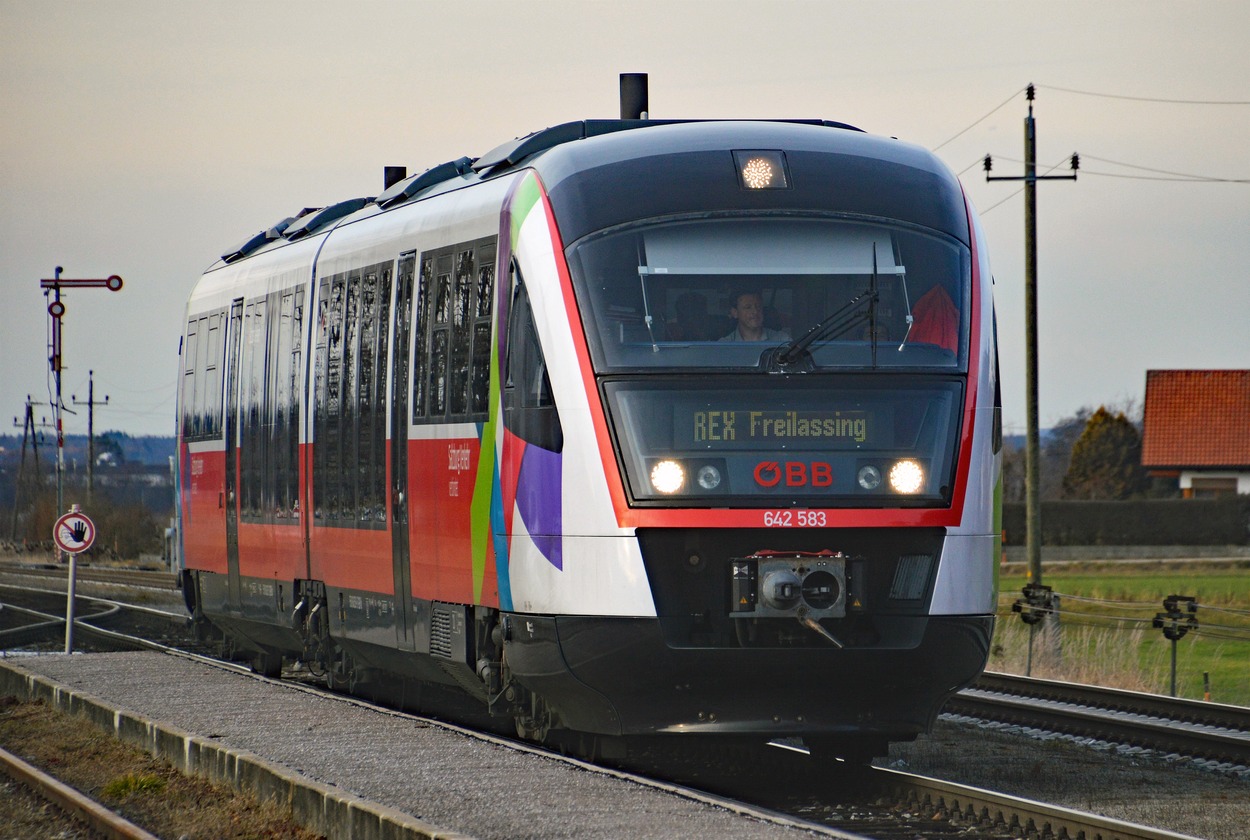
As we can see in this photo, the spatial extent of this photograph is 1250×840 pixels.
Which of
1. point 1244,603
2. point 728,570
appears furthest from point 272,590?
point 1244,603

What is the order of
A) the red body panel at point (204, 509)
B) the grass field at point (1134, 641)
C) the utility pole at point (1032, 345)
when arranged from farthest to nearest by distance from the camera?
the utility pole at point (1032, 345) < the grass field at point (1134, 641) < the red body panel at point (204, 509)

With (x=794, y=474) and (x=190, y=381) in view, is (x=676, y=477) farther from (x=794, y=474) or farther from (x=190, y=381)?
(x=190, y=381)

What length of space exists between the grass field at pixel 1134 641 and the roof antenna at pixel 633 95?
7.79m

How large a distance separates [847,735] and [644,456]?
2.22m

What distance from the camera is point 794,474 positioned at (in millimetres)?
10180

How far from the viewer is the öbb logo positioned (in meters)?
10.2

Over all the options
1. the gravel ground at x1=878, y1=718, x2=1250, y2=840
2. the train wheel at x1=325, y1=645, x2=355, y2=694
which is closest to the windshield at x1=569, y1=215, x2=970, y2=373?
the gravel ground at x1=878, y1=718, x2=1250, y2=840

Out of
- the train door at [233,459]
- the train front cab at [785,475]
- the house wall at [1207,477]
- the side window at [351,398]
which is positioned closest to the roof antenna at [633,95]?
the side window at [351,398]

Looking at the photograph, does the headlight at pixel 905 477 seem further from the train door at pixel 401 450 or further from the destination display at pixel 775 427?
the train door at pixel 401 450

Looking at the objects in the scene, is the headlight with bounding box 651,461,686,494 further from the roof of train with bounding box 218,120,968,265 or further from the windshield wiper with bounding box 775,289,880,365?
the roof of train with bounding box 218,120,968,265

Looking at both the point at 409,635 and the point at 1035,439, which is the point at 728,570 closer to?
the point at 409,635

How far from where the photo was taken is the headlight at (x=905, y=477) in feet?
33.7

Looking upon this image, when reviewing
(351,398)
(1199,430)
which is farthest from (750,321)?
(1199,430)

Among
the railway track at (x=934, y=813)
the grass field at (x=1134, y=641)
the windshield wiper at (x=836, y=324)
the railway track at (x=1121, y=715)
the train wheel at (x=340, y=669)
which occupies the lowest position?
the grass field at (x=1134, y=641)
